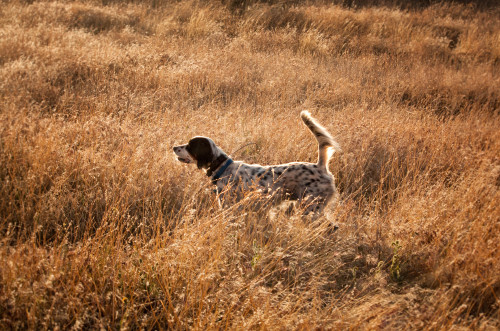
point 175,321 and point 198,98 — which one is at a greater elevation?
point 198,98

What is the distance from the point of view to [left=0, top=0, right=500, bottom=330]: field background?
6.86 feet

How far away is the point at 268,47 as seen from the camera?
8.98m

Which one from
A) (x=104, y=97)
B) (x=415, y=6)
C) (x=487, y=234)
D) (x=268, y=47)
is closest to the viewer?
(x=487, y=234)

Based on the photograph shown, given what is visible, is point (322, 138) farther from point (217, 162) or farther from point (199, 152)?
point (199, 152)

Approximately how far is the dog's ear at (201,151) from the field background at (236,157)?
0.22 meters

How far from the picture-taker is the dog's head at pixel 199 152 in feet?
12.0

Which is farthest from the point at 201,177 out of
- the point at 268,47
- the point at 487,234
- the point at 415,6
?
the point at 415,6

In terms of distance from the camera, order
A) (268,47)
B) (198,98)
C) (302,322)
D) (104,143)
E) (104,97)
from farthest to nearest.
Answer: (268,47)
(198,98)
(104,97)
(104,143)
(302,322)

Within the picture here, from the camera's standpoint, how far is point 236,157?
14.9 ft

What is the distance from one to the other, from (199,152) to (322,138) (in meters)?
1.24

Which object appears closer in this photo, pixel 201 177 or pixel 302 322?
pixel 302 322

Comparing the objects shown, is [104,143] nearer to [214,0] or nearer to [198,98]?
[198,98]

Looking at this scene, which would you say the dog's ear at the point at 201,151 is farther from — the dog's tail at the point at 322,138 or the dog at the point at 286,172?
the dog's tail at the point at 322,138

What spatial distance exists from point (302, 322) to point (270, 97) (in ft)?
15.6
